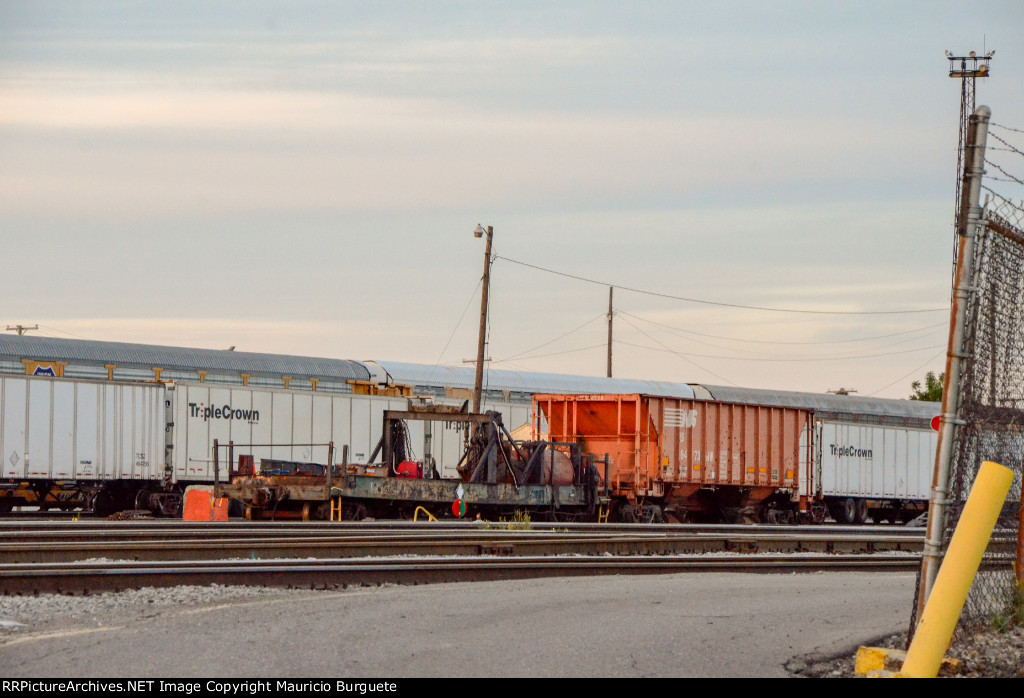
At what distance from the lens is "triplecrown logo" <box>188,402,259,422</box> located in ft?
96.8

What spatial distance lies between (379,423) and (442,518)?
782 centimetres

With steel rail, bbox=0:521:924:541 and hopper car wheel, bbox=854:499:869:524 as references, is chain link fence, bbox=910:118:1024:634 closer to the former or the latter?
steel rail, bbox=0:521:924:541

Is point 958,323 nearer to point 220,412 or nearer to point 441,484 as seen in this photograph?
point 441,484

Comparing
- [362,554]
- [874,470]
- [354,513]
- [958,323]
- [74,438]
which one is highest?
[958,323]

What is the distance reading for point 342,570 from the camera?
11.8 m

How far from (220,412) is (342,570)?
61.9 feet

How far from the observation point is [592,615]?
9.45 metres

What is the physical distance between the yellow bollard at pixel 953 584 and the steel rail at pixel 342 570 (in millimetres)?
6943

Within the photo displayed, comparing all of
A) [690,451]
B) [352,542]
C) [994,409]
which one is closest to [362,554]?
[352,542]

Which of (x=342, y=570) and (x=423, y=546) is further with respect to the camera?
(x=423, y=546)

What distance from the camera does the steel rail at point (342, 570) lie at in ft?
34.9

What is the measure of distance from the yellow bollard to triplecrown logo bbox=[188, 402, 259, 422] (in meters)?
25.6
